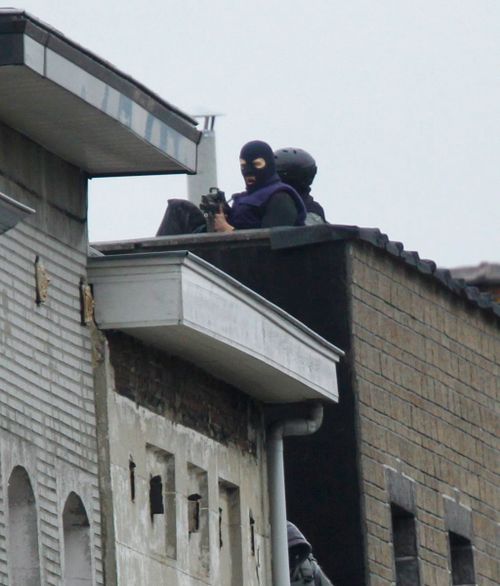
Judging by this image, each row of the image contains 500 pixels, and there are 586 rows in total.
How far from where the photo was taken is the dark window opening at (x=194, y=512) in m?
22.0

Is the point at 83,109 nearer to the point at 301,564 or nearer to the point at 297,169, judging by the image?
the point at 301,564

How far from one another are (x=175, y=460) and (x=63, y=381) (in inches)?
80.3

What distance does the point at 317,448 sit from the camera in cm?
2697

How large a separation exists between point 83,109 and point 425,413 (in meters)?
9.93

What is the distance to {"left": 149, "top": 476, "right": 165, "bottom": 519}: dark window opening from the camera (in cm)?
2130

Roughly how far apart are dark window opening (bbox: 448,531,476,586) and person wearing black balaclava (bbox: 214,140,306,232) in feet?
12.4

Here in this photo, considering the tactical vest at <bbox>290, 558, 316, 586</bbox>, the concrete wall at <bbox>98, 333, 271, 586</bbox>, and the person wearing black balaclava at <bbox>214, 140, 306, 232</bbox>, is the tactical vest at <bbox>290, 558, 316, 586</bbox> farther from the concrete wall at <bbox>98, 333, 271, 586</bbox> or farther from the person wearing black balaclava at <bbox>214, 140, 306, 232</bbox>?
the person wearing black balaclava at <bbox>214, 140, 306, 232</bbox>

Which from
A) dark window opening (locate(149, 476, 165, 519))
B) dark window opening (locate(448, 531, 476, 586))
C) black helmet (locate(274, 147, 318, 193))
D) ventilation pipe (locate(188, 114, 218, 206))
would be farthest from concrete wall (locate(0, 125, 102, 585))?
ventilation pipe (locate(188, 114, 218, 206))

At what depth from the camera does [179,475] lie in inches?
856

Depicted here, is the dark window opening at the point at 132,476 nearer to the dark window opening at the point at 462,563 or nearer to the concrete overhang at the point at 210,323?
the concrete overhang at the point at 210,323

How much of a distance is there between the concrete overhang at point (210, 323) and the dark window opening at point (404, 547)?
4760 mm

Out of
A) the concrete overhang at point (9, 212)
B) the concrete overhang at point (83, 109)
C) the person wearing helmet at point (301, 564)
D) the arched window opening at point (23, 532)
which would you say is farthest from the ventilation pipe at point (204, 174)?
the concrete overhang at point (9, 212)

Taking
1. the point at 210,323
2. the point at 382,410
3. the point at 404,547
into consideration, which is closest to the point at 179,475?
the point at 210,323

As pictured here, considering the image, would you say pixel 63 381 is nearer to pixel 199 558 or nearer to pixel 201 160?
pixel 199 558
